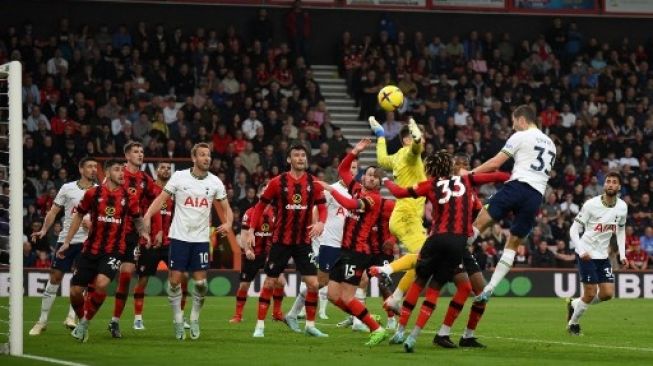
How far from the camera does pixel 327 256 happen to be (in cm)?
2100

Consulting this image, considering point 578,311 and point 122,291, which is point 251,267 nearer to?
point 122,291

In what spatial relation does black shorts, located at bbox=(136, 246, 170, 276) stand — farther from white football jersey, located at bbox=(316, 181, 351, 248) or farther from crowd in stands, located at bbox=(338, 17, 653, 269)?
crowd in stands, located at bbox=(338, 17, 653, 269)

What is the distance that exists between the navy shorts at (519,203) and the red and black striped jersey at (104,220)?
16.0ft

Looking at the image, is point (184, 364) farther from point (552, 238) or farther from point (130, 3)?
point (130, 3)

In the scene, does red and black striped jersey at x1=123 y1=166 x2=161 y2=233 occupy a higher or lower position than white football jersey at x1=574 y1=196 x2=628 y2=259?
higher

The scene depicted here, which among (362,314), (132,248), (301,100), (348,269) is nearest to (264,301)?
(348,269)

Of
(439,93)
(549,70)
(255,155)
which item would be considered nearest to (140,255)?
(255,155)

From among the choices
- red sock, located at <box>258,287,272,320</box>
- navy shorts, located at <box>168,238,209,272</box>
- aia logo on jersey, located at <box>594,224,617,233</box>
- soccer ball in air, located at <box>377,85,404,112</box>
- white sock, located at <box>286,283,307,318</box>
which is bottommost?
white sock, located at <box>286,283,307,318</box>

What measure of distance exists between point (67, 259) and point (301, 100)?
17743 millimetres

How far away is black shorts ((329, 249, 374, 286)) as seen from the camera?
54.3 feet

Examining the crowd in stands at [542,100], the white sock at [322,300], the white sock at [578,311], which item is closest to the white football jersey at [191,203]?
the white sock at [578,311]

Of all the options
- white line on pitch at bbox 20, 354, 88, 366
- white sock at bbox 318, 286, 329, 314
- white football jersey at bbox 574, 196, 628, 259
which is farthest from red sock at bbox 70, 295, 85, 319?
white football jersey at bbox 574, 196, 628, 259

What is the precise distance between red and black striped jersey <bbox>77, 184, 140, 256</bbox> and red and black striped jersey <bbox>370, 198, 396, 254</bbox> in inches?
135

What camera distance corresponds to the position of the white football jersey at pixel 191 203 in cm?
1722
